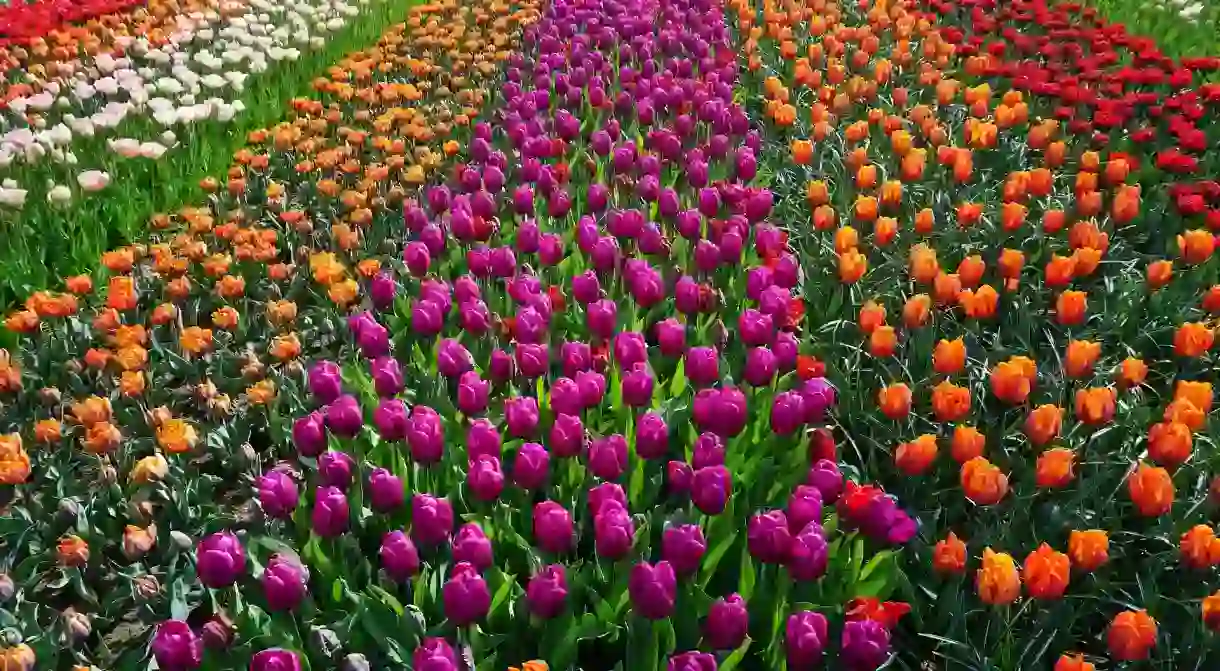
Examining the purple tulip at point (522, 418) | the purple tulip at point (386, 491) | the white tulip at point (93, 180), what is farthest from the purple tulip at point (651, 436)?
the white tulip at point (93, 180)

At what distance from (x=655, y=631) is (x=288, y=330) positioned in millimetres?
1899

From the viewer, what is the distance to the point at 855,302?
3.31 metres

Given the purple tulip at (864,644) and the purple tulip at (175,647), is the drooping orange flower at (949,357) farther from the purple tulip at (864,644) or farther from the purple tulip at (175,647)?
the purple tulip at (175,647)

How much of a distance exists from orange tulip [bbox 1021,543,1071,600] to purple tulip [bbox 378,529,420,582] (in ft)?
3.83

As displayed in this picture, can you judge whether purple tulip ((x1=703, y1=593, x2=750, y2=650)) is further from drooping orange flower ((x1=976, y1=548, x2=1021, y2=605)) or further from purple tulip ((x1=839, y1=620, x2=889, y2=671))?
drooping orange flower ((x1=976, y1=548, x2=1021, y2=605))

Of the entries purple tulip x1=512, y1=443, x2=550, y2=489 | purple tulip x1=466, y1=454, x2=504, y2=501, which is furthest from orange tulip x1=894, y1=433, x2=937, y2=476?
purple tulip x1=466, y1=454, x2=504, y2=501

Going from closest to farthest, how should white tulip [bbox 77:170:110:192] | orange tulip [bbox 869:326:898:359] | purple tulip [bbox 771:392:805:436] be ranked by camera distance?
purple tulip [bbox 771:392:805:436]
orange tulip [bbox 869:326:898:359]
white tulip [bbox 77:170:110:192]

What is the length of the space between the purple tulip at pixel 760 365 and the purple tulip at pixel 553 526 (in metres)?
0.72

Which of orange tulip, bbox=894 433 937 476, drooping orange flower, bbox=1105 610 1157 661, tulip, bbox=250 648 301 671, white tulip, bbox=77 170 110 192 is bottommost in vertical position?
white tulip, bbox=77 170 110 192

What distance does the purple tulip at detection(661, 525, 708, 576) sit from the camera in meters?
1.90

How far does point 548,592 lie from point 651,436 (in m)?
0.50

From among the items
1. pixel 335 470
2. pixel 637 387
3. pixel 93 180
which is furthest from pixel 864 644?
pixel 93 180

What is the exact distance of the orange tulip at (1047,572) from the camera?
1.89 meters

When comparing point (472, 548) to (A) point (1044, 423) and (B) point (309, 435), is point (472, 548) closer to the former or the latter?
(B) point (309, 435)
